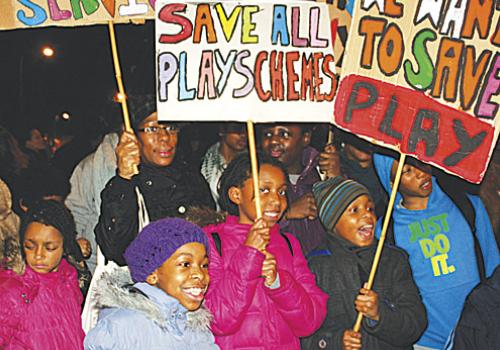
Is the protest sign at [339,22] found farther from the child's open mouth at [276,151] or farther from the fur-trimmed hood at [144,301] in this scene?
the fur-trimmed hood at [144,301]

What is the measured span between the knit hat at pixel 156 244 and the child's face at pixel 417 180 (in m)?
1.48

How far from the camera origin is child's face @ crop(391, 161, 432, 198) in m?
5.34

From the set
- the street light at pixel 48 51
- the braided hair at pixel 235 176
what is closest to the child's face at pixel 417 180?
the braided hair at pixel 235 176

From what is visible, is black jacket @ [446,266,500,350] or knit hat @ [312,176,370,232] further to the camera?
knit hat @ [312,176,370,232]

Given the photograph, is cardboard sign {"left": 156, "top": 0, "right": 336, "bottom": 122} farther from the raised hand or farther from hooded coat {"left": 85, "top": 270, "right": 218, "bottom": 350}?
hooded coat {"left": 85, "top": 270, "right": 218, "bottom": 350}

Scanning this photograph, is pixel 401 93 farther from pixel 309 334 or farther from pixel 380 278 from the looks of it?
pixel 309 334

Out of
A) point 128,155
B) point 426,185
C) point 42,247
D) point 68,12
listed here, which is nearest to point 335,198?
point 426,185

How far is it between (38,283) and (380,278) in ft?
5.32

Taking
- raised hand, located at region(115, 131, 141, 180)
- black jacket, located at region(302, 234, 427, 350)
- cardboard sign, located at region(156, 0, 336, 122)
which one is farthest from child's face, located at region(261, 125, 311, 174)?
raised hand, located at region(115, 131, 141, 180)

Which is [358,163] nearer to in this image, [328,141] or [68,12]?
[328,141]

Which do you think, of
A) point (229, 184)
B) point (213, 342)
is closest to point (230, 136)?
point (229, 184)

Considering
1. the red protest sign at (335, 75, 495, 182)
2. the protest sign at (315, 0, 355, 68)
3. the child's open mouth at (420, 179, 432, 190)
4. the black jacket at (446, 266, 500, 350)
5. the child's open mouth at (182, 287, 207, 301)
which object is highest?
the protest sign at (315, 0, 355, 68)

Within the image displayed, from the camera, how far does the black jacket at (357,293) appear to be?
4.87 metres

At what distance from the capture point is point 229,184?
499 centimetres
